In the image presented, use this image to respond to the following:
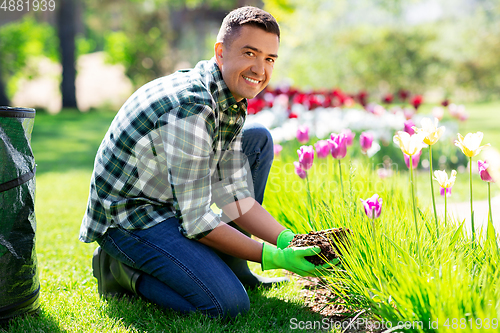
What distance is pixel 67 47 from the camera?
13.1 meters

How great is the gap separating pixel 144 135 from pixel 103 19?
93.3 ft

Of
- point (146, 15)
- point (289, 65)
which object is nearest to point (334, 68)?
point (289, 65)

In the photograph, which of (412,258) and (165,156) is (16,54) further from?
(412,258)

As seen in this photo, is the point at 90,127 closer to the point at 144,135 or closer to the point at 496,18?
the point at 144,135

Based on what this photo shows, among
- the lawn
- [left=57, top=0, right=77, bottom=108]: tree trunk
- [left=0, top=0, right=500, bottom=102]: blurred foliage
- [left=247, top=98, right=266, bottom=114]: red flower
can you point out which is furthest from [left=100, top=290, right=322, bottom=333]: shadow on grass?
[left=0, top=0, right=500, bottom=102]: blurred foliage

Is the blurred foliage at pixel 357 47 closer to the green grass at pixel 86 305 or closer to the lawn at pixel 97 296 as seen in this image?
the lawn at pixel 97 296

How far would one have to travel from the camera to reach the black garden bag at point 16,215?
67.9 inches

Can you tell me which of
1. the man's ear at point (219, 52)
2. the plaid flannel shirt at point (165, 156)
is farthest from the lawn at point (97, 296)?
the man's ear at point (219, 52)

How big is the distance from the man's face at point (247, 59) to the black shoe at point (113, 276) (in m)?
0.93

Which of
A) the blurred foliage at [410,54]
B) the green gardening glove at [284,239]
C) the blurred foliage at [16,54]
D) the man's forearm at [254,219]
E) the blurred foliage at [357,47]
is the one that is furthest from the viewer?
the blurred foliage at [410,54]

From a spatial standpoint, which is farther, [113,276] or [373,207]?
[113,276]

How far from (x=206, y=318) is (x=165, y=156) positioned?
2.27 feet

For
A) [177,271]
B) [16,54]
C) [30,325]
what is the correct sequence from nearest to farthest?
[30,325], [177,271], [16,54]

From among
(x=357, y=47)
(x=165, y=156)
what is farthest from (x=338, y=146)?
(x=357, y=47)
